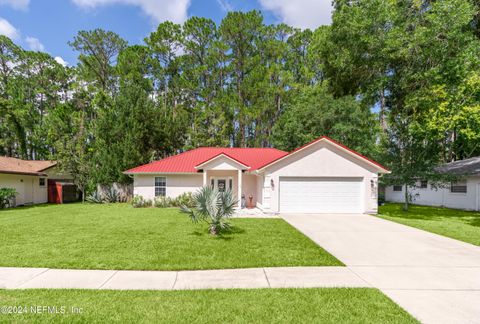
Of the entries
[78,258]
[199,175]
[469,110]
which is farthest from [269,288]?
[469,110]

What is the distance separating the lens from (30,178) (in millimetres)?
19344

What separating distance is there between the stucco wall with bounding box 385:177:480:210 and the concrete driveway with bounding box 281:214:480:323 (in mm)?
11940

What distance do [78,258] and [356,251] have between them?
7.74 meters

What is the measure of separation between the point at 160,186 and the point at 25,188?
36.8ft

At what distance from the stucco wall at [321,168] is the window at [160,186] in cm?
801

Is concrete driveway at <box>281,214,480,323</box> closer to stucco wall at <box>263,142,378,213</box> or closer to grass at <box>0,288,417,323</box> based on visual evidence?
grass at <box>0,288,417,323</box>

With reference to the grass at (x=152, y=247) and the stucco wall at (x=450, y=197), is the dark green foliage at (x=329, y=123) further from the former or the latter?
the grass at (x=152, y=247)

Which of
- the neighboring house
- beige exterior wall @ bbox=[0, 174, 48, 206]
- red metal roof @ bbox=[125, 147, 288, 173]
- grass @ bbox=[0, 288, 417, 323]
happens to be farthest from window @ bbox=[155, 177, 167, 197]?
the neighboring house

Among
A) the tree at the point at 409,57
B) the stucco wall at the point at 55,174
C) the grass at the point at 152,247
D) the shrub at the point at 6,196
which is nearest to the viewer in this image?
the grass at the point at 152,247

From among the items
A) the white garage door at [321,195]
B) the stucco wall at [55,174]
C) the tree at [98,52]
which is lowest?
the white garage door at [321,195]

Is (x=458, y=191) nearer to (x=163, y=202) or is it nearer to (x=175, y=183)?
(x=175, y=183)

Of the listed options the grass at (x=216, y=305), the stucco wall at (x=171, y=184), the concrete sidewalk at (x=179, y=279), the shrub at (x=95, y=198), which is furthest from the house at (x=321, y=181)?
the shrub at (x=95, y=198)

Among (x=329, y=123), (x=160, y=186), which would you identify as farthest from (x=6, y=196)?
(x=329, y=123)

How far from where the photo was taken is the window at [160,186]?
17828 millimetres
